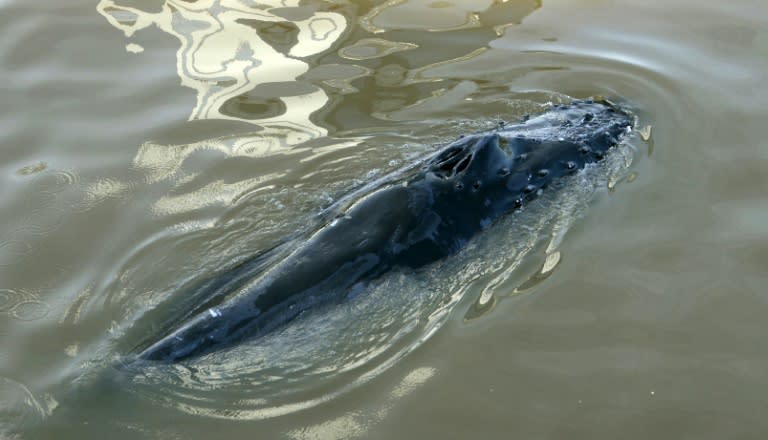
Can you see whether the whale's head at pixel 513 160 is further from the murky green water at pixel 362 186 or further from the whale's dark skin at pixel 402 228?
the murky green water at pixel 362 186

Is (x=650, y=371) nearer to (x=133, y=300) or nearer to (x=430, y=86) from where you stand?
(x=133, y=300)

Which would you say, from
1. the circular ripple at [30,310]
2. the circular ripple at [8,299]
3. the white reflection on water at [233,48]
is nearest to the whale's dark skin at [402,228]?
the circular ripple at [30,310]

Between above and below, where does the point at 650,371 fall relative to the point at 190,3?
below

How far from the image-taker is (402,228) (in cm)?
471

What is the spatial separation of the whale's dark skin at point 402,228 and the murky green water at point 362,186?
0.11m

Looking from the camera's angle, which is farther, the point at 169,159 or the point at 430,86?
the point at 430,86

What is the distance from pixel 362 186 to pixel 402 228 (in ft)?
2.46

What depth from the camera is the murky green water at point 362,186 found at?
4.06 metres

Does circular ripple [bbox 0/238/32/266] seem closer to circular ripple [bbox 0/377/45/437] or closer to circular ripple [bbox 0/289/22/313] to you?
circular ripple [bbox 0/289/22/313]

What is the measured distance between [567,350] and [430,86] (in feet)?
9.92

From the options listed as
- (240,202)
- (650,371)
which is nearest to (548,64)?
(240,202)

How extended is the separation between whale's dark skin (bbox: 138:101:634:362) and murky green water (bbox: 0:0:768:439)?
11 cm

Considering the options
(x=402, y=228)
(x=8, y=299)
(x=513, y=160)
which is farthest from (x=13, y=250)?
(x=513, y=160)

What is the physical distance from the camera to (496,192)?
5.04 metres
